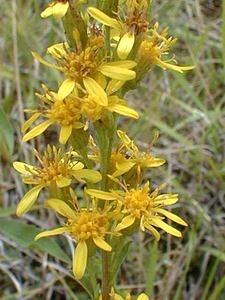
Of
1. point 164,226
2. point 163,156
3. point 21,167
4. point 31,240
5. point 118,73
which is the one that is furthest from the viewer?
point 163,156

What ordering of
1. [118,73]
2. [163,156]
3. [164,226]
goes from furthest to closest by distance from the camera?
1. [163,156]
2. [164,226]
3. [118,73]

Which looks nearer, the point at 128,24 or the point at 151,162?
the point at 128,24

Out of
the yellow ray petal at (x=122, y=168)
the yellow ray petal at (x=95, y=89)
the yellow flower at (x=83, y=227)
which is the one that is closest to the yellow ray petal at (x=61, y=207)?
the yellow flower at (x=83, y=227)

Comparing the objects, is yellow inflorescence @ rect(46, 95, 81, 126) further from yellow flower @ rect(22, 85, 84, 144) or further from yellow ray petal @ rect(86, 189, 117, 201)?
yellow ray petal @ rect(86, 189, 117, 201)

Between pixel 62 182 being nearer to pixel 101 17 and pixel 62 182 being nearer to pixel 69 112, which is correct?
pixel 69 112

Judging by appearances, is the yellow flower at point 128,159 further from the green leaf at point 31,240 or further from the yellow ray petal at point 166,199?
the green leaf at point 31,240

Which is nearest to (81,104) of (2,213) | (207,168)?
(2,213)

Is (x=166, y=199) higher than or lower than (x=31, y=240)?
higher

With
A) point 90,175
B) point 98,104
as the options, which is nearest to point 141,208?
point 90,175
